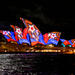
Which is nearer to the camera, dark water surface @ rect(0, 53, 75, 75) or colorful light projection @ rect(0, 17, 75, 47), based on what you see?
dark water surface @ rect(0, 53, 75, 75)

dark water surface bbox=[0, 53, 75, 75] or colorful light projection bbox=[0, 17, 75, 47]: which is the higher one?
colorful light projection bbox=[0, 17, 75, 47]

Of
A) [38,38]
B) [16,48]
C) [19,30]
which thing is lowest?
[16,48]

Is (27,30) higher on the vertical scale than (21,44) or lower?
higher

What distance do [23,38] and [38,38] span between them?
706cm

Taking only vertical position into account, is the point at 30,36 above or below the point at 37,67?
above

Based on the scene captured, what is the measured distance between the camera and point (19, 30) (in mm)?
64938

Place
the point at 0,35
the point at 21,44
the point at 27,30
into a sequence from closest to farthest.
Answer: the point at 27,30 → the point at 21,44 → the point at 0,35

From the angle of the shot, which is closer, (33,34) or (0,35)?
(33,34)

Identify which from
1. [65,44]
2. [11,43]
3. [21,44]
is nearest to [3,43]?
[11,43]

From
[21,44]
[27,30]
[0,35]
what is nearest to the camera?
[27,30]

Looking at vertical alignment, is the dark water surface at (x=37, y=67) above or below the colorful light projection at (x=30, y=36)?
below

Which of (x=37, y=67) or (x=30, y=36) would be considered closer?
(x=37, y=67)

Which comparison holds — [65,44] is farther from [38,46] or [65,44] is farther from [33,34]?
[33,34]

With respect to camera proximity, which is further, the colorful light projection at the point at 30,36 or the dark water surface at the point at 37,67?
the colorful light projection at the point at 30,36
